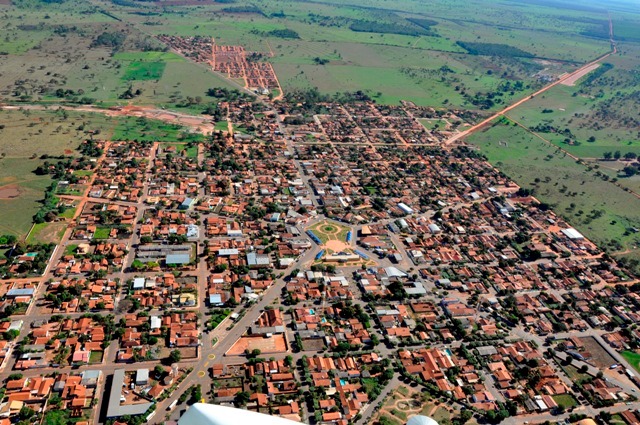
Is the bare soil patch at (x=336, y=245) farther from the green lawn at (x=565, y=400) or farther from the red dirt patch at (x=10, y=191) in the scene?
the red dirt patch at (x=10, y=191)

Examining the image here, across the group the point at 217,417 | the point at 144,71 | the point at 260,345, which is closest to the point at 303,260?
the point at 260,345

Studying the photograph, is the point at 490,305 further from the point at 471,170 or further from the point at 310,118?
the point at 310,118

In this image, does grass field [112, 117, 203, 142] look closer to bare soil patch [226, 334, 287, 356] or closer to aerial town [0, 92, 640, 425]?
aerial town [0, 92, 640, 425]

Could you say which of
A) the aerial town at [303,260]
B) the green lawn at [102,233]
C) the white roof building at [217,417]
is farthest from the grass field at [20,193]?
the white roof building at [217,417]

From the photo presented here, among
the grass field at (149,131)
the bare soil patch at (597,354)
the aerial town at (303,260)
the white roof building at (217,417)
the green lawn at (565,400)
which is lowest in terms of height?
the green lawn at (565,400)

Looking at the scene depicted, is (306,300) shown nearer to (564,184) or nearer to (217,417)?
(217,417)

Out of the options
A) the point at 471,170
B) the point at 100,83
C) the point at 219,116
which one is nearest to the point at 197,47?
the point at 100,83

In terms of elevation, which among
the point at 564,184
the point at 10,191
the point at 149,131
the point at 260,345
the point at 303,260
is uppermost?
the point at 149,131
